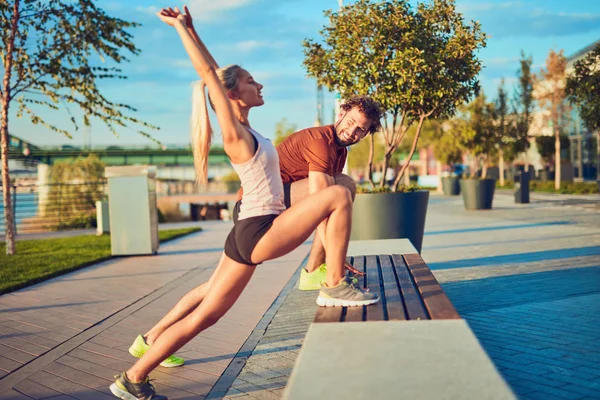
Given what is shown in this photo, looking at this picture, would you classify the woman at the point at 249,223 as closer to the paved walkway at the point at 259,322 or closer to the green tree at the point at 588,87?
the paved walkway at the point at 259,322

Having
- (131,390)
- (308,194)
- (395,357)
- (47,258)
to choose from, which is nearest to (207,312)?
(131,390)

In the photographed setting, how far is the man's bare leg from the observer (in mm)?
5000

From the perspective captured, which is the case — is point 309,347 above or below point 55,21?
below

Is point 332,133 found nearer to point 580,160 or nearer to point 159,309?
point 159,309

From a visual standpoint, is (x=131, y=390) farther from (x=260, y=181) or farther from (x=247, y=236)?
(x=260, y=181)

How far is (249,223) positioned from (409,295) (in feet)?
3.20

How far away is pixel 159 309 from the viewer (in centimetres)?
627

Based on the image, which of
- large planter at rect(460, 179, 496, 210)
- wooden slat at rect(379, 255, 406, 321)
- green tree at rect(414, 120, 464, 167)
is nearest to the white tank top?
wooden slat at rect(379, 255, 406, 321)

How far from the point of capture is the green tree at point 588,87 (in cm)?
1644

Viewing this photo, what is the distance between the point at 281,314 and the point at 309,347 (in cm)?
334

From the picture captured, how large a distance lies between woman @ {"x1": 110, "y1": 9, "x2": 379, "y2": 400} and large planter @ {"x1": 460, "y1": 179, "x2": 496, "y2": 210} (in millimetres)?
17248

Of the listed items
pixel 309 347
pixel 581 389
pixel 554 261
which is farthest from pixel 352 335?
pixel 554 261

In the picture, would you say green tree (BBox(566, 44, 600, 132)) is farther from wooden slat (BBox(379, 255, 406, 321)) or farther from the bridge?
the bridge

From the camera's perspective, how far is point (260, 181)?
128 inches
